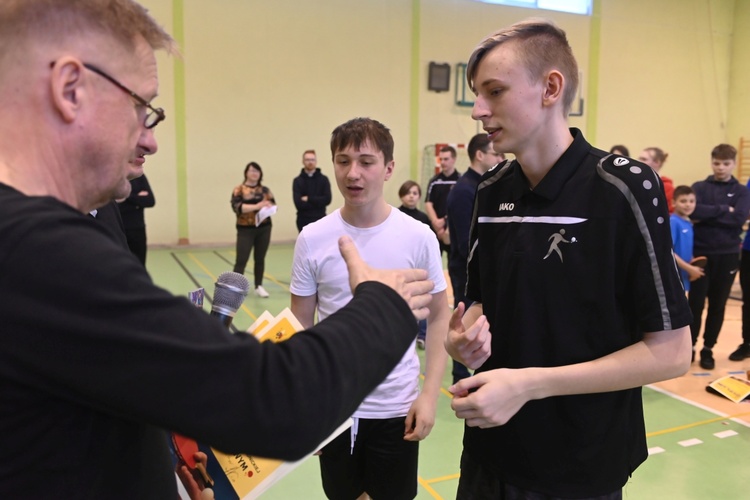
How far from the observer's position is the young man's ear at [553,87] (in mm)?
1471

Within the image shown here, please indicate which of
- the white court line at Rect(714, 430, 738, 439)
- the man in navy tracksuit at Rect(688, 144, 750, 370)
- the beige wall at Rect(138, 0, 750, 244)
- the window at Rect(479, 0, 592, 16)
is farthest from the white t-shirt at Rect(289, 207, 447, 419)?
the window at Rect(479, 0, 592, 16)

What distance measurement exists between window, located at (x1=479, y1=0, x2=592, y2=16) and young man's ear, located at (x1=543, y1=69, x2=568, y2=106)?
13579 millimetres

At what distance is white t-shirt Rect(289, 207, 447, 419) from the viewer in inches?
86.7

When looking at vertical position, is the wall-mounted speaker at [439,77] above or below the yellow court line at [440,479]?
above

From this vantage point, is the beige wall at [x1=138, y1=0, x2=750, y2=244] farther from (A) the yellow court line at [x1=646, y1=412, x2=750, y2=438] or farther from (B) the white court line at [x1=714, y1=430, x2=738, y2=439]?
(B) the white court line at [x1=714, y1=430, x2=738, y2=439]

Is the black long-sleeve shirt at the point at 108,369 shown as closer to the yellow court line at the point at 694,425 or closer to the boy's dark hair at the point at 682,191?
the yellow court line at the point at 694,425

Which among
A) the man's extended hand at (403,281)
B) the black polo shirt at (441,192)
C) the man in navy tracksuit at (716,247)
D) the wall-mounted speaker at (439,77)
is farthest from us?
the wall-mounted speaker at (439,77)

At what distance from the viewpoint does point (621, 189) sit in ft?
4.48

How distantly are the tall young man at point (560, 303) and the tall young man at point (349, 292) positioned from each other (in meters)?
0.64

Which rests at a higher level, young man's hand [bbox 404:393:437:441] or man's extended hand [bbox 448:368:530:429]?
man's extended hand [bbox 448:368:530:429]

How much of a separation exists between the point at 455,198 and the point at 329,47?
29.8 ft

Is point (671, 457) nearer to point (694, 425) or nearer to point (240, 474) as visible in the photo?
point (694, 425)

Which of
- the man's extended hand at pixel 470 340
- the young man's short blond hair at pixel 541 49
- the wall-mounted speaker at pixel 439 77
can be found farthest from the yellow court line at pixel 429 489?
the wall-mounted speaker at pixel 439 77

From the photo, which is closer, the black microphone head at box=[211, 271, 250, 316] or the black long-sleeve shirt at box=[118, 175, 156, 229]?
the black microphone head at box=[211, 271, 250, 316]
